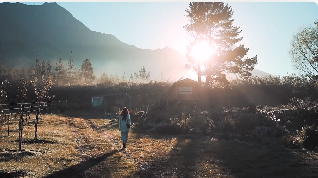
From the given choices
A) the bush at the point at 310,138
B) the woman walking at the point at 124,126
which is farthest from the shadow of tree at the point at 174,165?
the bush at the point at 310,138

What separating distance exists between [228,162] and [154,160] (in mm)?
3406

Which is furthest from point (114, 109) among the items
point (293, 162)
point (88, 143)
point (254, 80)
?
point (293, 162)

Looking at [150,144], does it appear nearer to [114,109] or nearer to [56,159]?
[56,159]

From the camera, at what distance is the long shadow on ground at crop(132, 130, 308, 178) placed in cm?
1153

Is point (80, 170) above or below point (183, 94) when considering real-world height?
below

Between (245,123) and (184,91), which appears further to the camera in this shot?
(184,91)

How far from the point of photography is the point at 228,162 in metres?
13.8

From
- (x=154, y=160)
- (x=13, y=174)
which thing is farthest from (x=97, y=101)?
(x=13, y=174)

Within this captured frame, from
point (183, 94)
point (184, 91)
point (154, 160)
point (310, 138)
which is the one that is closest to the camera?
point (154, 160)

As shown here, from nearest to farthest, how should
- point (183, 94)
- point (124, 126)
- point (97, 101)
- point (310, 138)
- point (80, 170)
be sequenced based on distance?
point (80, 170) < point (124, 126) < point (310, 138) < point (183, 94) < point (97, 101)

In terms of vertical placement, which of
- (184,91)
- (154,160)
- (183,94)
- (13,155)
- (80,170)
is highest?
(184,91)

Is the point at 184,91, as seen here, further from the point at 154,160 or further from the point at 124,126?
the point at 154,160

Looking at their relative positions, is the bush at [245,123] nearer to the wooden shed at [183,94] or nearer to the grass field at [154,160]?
the grass field at [154,160]

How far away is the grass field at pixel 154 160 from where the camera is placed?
11422 mm
